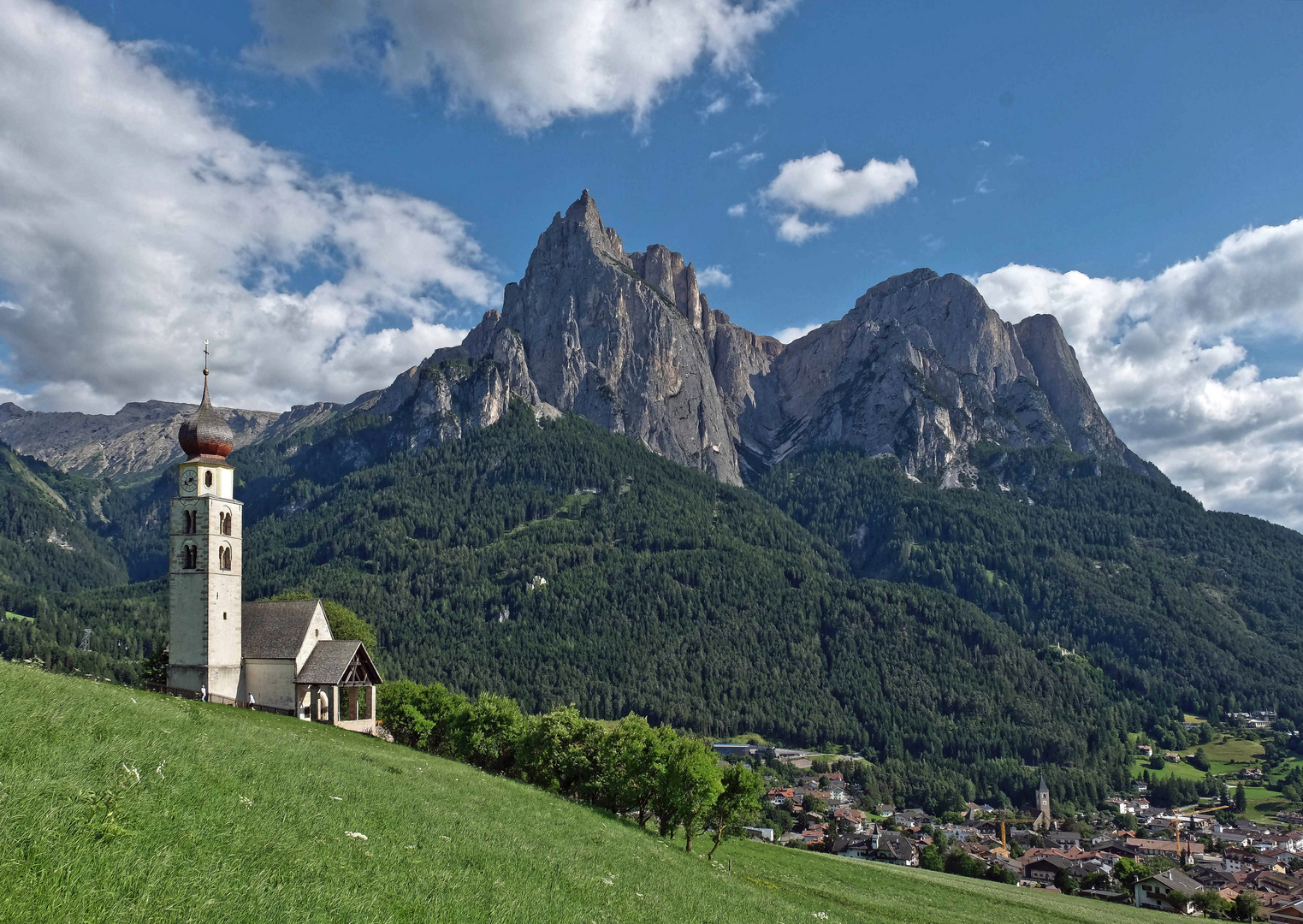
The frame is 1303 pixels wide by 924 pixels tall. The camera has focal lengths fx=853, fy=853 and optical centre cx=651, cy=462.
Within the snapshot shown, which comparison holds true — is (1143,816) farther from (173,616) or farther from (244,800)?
(244,800)

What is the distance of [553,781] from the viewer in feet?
196

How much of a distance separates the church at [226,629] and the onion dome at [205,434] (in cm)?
7

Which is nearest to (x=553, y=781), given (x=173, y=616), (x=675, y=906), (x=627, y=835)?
(x=627, y=835)

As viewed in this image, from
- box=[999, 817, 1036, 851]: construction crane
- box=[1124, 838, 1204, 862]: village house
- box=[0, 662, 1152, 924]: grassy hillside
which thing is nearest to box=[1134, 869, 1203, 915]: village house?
box=[1124, 838, 1204, 862]: village house

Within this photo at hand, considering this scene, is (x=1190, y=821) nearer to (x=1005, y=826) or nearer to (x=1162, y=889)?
(x=1005, y=826)

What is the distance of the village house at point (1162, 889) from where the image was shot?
91500mm

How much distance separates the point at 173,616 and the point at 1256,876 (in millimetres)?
132357

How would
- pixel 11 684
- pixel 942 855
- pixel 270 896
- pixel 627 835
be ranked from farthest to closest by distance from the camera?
pixel 942 855, pixel 627 835, pixel 11 684, pixel 270 896

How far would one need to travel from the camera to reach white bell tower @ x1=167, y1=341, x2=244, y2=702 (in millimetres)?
61875

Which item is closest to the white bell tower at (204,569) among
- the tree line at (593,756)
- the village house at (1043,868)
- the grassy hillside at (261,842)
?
the tree line at (593,756)

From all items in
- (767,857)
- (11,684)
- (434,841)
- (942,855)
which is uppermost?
(11,684)

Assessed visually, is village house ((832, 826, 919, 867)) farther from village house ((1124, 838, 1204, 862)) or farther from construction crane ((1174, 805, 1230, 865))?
construction crane ((1174, 805, 1230, 865))

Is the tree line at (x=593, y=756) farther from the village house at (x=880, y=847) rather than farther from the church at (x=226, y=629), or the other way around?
the village house at (x=880, y=847)

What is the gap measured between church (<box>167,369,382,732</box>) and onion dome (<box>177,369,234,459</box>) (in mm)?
70
